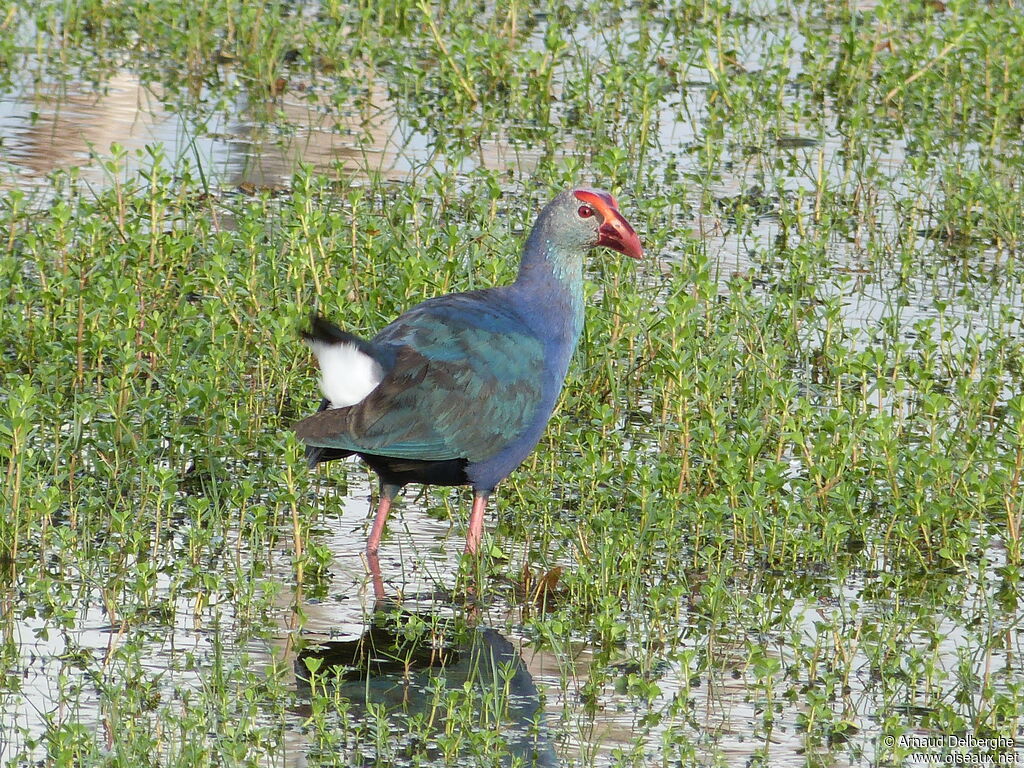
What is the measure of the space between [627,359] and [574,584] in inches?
77.0

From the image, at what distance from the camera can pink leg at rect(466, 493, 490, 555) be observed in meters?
5.23

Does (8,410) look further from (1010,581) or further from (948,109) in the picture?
(948,109)

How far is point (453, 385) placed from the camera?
16.7ft

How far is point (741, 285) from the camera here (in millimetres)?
6801

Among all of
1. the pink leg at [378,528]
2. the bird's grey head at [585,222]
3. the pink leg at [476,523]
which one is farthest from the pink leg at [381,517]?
the bird's grey head at [585,222]

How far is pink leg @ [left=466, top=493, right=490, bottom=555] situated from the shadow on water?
0.31 m

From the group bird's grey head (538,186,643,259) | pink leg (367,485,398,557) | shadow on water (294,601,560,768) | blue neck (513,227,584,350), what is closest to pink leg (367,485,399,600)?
pink leg (367,485,398,557)

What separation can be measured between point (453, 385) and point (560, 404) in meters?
1.11

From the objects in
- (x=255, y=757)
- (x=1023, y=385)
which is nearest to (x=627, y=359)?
(x=1023, y=385)

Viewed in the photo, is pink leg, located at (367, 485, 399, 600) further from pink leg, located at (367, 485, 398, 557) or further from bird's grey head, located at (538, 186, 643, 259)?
bird's grey head, located at (538, 186, 643, 259)

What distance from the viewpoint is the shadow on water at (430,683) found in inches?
160

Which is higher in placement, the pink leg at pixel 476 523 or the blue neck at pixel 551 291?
the blue neck at pixel 551 291

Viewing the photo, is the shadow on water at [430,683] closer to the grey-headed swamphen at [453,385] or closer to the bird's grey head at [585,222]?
the grey-headed swamphen at [453,385]

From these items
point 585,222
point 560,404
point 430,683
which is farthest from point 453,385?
point 560,404
